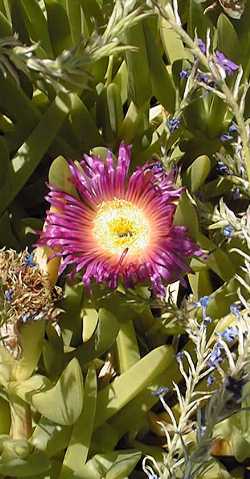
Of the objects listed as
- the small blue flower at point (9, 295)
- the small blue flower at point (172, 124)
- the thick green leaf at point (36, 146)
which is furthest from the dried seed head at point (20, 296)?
the small blue flower at point (172, 124)

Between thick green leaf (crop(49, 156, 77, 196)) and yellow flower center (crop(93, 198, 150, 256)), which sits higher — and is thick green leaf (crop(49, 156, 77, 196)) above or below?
above

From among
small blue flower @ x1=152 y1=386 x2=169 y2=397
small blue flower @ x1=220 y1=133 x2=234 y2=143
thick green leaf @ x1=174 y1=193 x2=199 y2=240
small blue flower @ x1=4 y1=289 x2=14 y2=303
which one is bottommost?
small blue flower @ x1=152 y1=386 x2=169 y2=397

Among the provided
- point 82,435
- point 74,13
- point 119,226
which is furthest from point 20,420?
point 74,13

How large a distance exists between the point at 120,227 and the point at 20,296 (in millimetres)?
175

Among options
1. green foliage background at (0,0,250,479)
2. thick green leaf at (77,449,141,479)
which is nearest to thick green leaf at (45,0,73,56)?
green foliage background at (0,0,250,479)

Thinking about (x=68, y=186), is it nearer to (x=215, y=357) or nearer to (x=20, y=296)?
(x=20, y=296)

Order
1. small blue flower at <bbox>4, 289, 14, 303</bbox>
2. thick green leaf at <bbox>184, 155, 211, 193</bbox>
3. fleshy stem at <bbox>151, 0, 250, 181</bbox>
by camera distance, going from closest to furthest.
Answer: fleshy stem at <bbox>151, 0, 250, 181</bbox> → small blue flower at <bbox>4, 289, 14, 303</bbox> → thick green leaf at <bbox>184, 155, 211, 193</bbox>

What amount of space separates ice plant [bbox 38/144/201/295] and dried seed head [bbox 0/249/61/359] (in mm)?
28

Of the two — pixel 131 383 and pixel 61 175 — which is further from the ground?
pixel 61 175

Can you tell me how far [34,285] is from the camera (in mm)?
778

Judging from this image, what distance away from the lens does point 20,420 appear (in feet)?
2.70

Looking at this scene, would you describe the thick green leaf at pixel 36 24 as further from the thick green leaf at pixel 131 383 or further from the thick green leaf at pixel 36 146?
the thick green leaf at pixel 131 383

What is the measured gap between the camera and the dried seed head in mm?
749

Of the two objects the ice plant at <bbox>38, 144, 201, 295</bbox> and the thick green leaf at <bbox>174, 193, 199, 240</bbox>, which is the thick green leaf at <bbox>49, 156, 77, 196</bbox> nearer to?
the ice plant at <bbox>38, 144, 201, 295</bbox>
